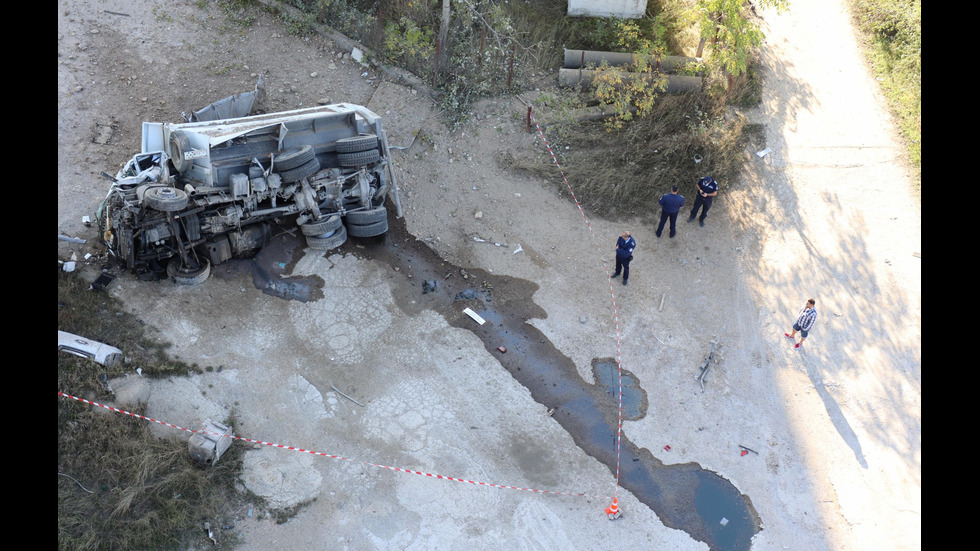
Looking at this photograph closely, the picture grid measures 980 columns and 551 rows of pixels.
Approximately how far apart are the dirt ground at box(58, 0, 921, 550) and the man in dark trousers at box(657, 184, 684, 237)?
0.38m

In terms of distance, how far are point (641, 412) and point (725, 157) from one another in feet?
18.2

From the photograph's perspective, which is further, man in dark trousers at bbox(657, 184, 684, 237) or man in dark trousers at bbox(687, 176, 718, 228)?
man in dark trousers at bbox(687, 176, 718, 228)

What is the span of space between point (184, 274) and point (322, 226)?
6.66ft

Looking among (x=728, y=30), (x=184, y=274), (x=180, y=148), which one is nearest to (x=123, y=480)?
(x=184, y=274)

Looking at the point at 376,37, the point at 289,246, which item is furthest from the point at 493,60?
the point at 289,246

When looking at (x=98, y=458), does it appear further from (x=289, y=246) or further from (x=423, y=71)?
(x=423, y=71)

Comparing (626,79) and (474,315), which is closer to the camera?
(474,315)

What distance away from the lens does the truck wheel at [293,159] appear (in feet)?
32.1

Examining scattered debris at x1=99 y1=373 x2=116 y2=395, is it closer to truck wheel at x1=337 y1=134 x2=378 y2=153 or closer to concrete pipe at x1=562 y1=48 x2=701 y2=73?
truck wheel at x1=337 y1=134 x2=378 y2=153

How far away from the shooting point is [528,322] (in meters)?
10.5

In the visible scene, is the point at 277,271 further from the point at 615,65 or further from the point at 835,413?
the point at 835,413

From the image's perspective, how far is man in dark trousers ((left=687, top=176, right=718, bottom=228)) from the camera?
11430 mm

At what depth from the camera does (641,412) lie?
9.50 meters

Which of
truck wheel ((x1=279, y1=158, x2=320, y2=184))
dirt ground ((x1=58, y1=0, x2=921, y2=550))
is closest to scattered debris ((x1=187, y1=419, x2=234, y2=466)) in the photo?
dirt ground ((x1=58, y1=0, x2=921, y2=550))
